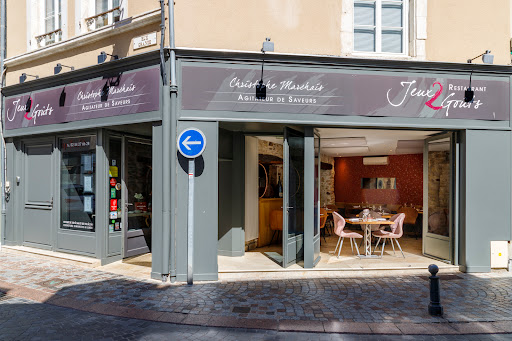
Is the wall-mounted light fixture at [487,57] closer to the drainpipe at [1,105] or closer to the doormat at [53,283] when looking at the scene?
the doormat at [53,283]

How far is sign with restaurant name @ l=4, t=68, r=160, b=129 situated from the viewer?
21.7 ft

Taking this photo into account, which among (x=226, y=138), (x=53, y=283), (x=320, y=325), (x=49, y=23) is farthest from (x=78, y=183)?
(x=320, y=325)

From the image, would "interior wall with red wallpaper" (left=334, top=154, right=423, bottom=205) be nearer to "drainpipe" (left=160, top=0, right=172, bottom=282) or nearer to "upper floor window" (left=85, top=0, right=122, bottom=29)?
"drainpipe" (left=160, top=0, right=172, bottom=282)

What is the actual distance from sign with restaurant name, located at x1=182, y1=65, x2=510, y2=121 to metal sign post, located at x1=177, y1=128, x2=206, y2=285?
0.61 meters

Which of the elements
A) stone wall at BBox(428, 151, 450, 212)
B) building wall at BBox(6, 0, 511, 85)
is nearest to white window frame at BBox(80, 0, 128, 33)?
building wall at BBox(6, 0, 511, 85)

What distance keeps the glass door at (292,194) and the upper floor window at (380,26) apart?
2177 millimetres

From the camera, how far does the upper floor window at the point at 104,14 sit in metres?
7.62

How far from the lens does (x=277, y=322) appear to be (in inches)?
178

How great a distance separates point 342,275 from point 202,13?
5196mm

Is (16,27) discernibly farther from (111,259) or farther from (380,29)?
(380,29)

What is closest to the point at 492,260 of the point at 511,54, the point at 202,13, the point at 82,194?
the point at 511,54

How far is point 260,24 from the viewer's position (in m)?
6.77

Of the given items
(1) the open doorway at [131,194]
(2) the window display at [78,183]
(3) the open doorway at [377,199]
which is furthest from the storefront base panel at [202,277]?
(2) the window display at [78,183]

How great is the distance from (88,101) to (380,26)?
581 cm
